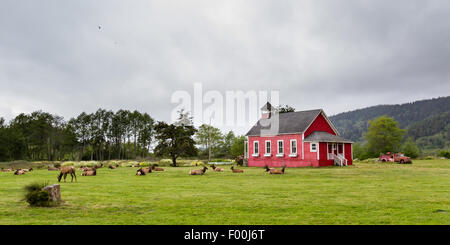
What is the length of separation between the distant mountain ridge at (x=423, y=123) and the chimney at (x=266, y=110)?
117 meters

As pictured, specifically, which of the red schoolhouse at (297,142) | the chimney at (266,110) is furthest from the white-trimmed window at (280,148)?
the chimney at (266,110)

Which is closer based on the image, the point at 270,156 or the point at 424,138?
the point at 270,156

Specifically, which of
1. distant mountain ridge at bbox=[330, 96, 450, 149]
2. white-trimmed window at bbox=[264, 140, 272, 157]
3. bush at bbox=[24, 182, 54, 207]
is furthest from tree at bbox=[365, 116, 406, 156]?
bush at bbox=[24, 182, 54, 207]

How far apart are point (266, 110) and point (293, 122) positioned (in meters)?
4.92

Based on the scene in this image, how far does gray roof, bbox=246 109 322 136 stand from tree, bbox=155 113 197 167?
9380mm

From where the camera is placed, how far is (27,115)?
69.7 meters

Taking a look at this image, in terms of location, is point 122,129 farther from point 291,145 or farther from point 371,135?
point 371,135

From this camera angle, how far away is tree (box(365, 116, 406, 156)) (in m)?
70.2

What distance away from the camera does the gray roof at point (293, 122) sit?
33622 mm

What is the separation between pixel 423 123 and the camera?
151m

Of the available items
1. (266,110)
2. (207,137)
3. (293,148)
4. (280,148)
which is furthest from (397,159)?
(207,137)

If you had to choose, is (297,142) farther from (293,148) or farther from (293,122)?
(293,122)
